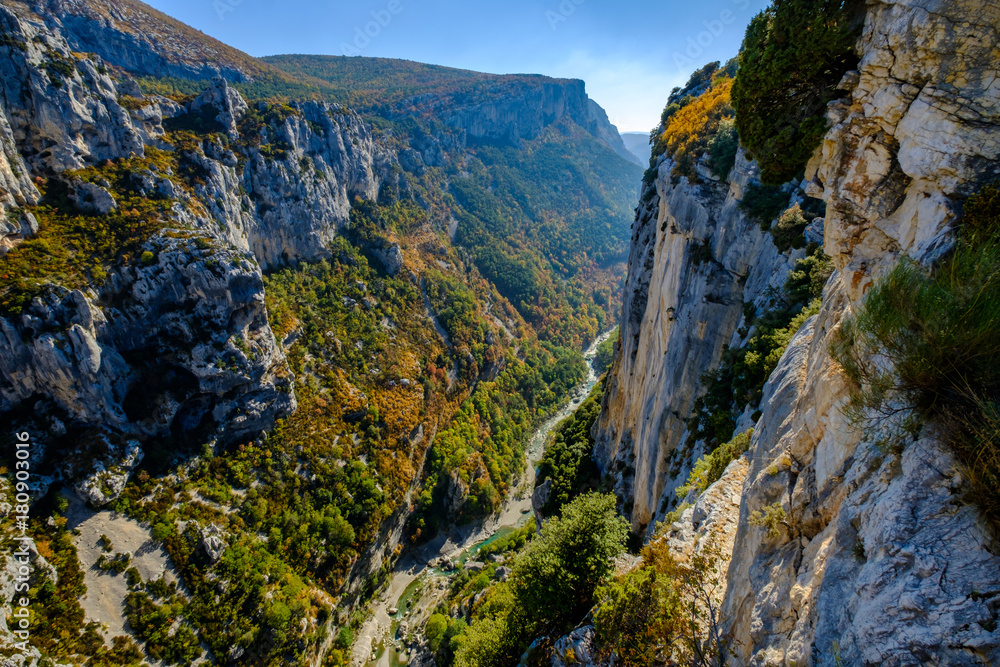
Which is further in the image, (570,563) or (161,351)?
(161,351)

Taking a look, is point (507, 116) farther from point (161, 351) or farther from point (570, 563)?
point (570, 563)

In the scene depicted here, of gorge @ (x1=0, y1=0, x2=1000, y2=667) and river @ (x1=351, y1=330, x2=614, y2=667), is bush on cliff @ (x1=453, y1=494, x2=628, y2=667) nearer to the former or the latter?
gorge @ (x1=0, y1=0, x2=1000, y2=667)

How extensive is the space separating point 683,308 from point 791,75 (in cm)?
1663

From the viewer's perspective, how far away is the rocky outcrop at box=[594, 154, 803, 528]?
21194 millimetres

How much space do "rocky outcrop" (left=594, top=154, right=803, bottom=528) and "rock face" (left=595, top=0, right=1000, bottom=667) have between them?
11.1 meters

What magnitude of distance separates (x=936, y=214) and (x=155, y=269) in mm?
48697

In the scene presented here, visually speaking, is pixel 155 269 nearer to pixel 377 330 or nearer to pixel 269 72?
pixel 377 330

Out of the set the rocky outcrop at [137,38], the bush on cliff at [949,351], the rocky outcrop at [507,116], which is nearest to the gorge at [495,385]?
the bush on cliff at [949,351]

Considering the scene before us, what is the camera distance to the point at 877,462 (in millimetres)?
5809

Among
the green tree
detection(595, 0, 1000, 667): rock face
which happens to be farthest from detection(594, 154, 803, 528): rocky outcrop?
detection(595, 0, 1000, 667): rock face

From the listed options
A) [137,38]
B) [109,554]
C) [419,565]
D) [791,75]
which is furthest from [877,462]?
[137,38]

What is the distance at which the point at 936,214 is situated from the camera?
20.4 ft

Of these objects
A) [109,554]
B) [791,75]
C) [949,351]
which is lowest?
[109,554]

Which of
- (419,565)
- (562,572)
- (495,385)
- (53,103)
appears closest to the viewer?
(562,572)
